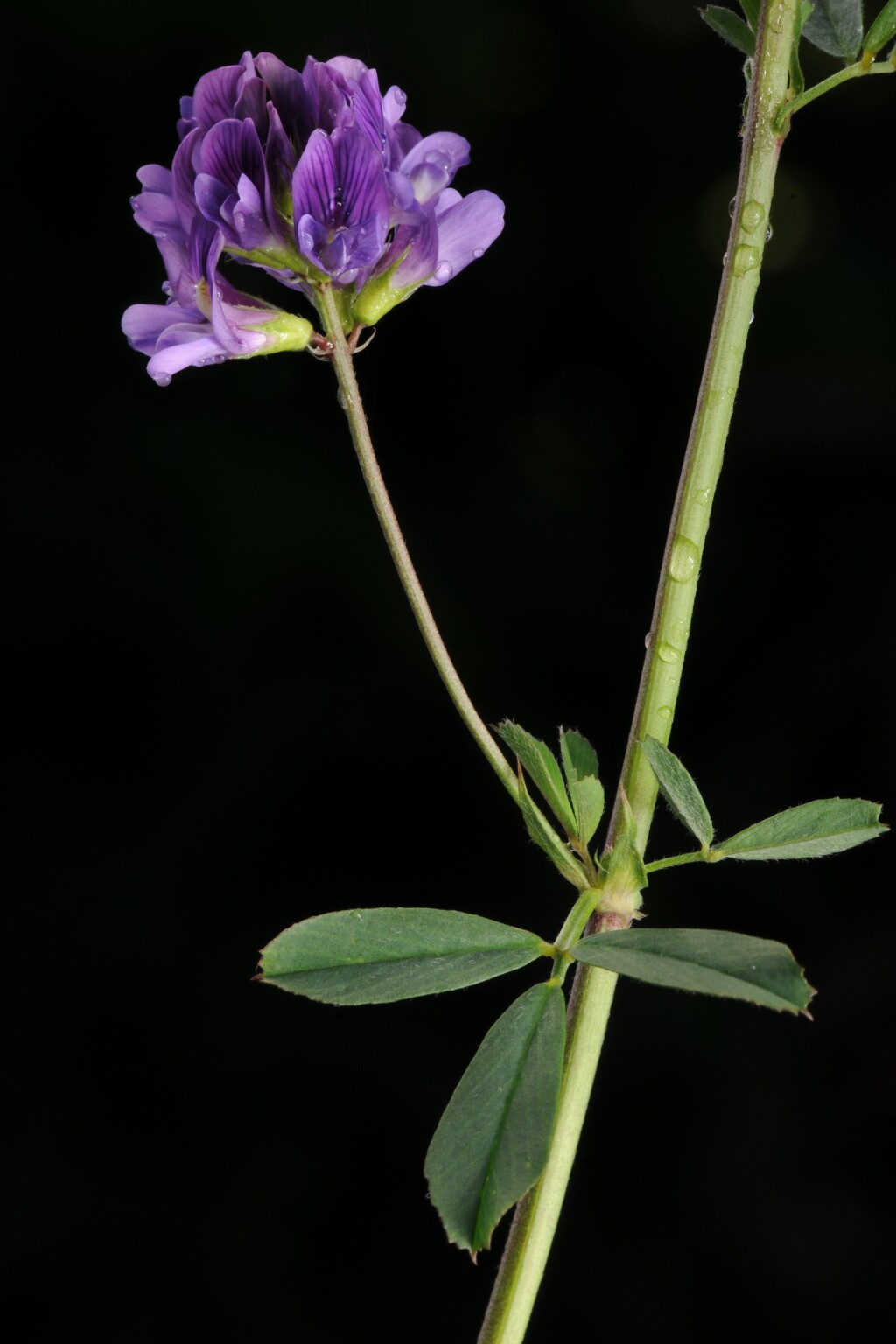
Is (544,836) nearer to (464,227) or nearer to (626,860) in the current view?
(626,860)

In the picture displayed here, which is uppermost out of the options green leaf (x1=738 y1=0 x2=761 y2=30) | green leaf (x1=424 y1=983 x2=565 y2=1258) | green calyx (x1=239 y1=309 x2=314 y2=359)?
green leaf (x1=738 y1=0 x2=761 y2=30)

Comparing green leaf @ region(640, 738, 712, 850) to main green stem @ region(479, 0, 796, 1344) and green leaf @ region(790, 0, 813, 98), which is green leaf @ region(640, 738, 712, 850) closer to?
main green stem @ region(479, 0, 796, 1344)

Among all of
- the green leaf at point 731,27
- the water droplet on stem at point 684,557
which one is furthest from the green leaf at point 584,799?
the green leaf at point 731,27

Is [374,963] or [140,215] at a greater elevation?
[140,215]

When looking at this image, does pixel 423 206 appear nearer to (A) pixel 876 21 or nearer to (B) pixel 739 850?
(A) pixel 876 21

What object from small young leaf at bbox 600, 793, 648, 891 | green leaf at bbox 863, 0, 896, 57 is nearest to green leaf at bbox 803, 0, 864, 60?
green leaf at bbox 863, 0, 896, 57

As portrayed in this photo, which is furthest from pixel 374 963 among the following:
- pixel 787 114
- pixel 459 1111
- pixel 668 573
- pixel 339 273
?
pixel 787 114

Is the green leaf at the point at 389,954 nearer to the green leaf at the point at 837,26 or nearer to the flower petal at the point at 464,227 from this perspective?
the flower petal at the point at 464,227

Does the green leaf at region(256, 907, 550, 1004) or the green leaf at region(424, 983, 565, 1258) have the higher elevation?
the green leaf at region(256, 907, 550, 1004)
